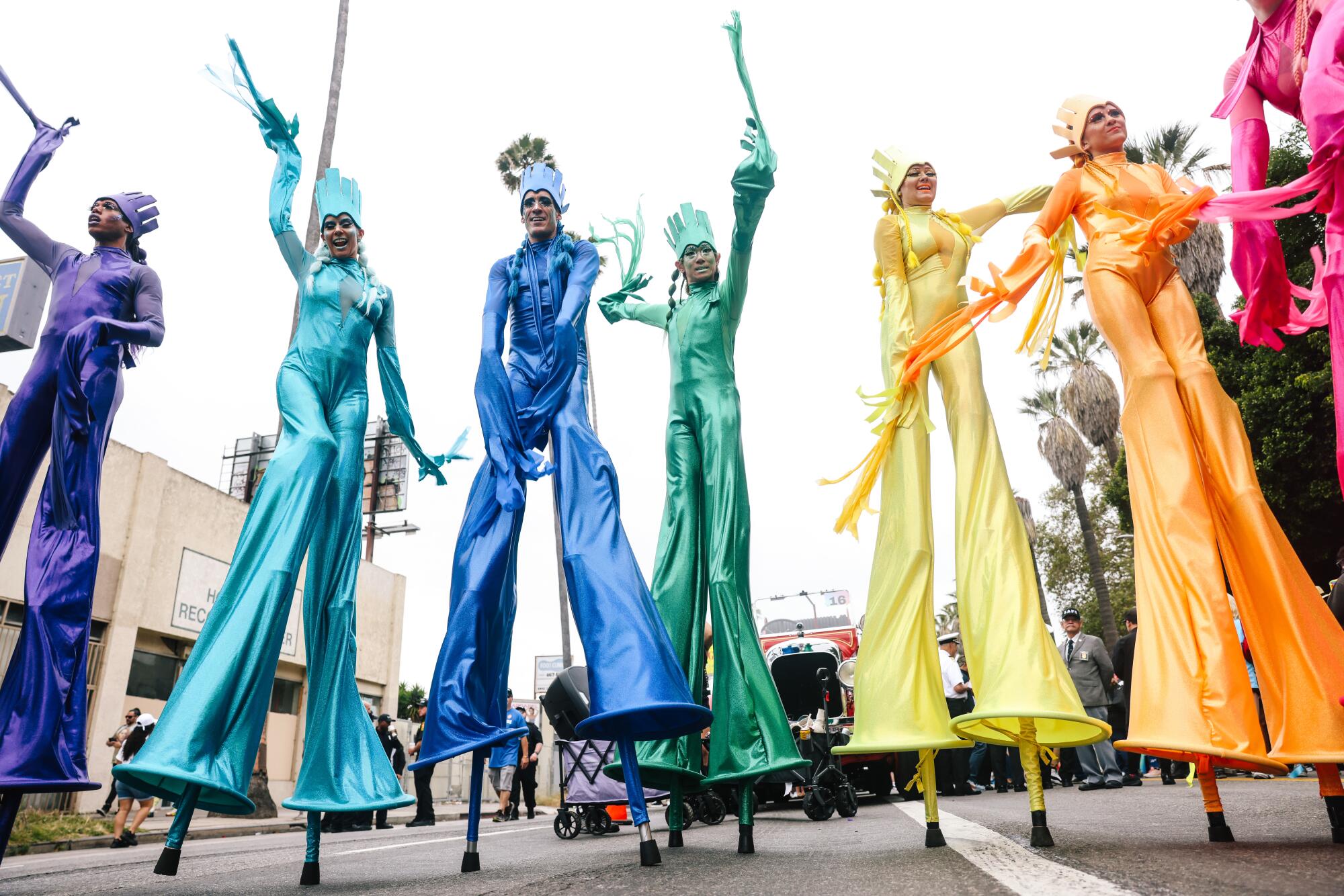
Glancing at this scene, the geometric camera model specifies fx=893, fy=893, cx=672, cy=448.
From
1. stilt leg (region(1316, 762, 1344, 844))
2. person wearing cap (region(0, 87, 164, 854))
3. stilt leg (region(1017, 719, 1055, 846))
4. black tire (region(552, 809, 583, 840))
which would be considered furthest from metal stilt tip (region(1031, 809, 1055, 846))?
black tire (region(552, 809, 583, 840))

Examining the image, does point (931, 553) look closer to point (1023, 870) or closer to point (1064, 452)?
point (1023, 870)

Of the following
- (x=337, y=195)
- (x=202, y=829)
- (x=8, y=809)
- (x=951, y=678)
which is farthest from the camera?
(x=202, y=829)

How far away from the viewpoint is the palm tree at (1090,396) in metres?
28.2

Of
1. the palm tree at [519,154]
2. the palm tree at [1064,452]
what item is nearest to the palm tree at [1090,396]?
the palm tree at [1064,452]

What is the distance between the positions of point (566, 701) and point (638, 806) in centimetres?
596

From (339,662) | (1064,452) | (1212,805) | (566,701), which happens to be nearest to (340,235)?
(339,662)

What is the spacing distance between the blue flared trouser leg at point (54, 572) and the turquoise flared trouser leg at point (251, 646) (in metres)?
0.62

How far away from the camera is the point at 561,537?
3.43 metres

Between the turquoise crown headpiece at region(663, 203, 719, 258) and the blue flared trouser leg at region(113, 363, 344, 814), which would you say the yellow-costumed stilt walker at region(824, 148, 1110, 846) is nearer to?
the turquoise crown headpiece at region(663, 203, 719, 258)

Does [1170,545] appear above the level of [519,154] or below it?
below

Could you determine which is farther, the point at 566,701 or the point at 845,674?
the point at 845,674

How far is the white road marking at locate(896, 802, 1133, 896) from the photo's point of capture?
1786 mm

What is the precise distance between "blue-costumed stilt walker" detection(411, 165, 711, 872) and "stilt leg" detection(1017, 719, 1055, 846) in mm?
1053

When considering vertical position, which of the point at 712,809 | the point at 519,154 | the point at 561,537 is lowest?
the point at 712,809
